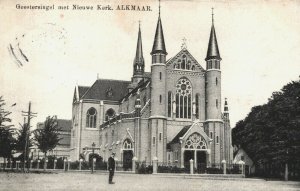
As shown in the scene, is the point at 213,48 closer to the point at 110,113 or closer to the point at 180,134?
the point at 180,134

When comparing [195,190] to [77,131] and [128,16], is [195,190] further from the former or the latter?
[77,131]

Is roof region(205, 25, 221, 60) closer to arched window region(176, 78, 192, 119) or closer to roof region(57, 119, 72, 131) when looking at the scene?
arched window region(176, 78, 192, 119)

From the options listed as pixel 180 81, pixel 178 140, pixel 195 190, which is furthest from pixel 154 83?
pixel 195 190

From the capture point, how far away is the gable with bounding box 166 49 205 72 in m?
45.5

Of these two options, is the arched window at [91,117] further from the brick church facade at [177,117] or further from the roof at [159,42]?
the roof at [159,42]

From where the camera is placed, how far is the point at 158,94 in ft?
144

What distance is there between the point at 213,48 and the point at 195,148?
1084 centimetres

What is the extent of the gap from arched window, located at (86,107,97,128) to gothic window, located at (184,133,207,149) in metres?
19.7

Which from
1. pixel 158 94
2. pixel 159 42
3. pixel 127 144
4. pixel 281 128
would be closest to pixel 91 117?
pixel 127 144

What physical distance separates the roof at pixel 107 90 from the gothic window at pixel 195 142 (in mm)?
21145

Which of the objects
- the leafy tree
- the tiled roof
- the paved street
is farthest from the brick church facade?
the paved street

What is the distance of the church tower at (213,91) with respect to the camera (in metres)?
44.5

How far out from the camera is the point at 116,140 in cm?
4688

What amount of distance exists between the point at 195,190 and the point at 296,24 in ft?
35.5
